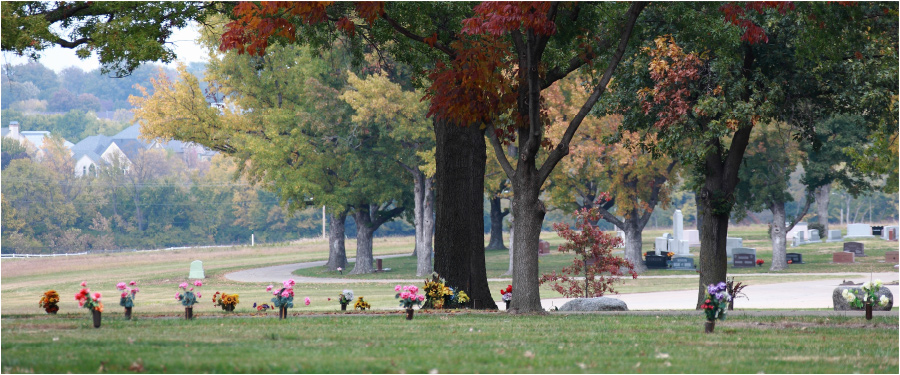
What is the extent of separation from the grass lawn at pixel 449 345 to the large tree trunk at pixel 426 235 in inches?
1074

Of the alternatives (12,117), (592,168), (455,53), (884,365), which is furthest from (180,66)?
(12,117)

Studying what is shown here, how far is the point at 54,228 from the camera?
88125 millimetres

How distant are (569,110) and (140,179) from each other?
7302cm

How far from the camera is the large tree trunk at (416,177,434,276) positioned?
40688 mm

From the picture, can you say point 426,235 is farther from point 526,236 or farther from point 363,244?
point 526,236

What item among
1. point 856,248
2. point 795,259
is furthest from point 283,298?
point 856,248

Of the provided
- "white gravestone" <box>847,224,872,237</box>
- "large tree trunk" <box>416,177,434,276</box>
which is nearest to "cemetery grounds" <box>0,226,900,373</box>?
"large tree trunk" <box>416,177,434,276</box>

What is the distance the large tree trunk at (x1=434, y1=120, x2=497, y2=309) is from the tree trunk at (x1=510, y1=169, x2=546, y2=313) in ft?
4.84

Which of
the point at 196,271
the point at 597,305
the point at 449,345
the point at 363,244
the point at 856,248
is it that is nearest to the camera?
the point at 449,345

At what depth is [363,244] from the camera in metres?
44.2

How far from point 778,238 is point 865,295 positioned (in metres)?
27.7

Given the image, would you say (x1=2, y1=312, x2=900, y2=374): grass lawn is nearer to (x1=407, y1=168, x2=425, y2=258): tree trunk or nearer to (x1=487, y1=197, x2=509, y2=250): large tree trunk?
(x1=407, y1=168, x2=425, y2=258): tree trunk

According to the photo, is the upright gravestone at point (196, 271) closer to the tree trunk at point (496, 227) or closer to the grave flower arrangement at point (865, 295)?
the tree trunk at point (496, 227)

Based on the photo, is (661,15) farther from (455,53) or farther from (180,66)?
(180,66)
